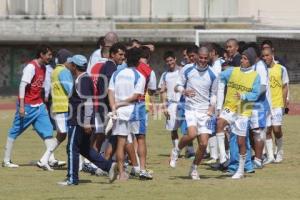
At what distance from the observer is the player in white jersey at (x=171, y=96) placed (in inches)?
796

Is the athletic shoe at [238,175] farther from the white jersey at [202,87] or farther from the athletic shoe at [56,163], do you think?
the athletic shoe at [56,163]

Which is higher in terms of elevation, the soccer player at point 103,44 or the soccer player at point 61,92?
the soccer player at point 103,44

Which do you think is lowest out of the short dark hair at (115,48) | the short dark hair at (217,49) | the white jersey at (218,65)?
the white jersey at (218,65)

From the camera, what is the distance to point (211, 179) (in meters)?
16.2

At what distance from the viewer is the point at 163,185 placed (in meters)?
15.3

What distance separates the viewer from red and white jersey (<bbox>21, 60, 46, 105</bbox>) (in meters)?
17.7

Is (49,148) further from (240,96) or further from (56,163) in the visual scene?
(240,96)

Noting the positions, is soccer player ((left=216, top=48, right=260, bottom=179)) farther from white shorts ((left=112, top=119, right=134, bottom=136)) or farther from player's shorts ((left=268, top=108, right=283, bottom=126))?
player's shorts ((left=268, top=108, right=283, bottom=126))

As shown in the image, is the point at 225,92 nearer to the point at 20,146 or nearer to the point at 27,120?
the point at 27,120

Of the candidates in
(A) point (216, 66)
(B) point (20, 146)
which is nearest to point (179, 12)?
(B) point (20, 146)

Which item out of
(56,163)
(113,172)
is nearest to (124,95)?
(113,172)

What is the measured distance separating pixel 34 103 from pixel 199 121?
3.31m

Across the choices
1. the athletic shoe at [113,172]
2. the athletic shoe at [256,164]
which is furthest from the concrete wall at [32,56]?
the athletic shoe at [113,172]

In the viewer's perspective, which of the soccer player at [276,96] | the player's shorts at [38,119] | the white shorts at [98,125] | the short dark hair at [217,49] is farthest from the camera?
the soccer player at [276,96]
